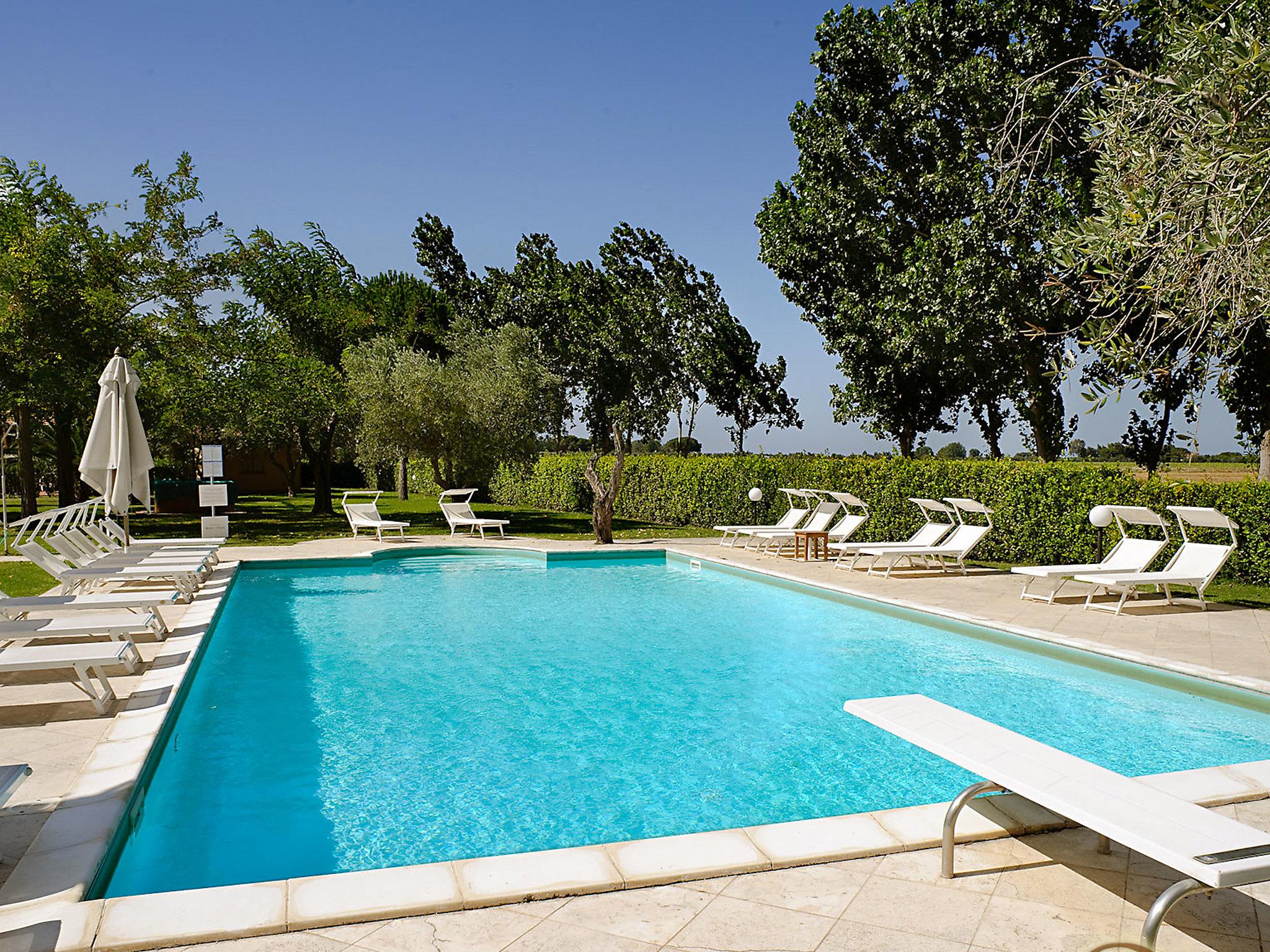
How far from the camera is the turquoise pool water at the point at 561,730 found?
477 centimetres

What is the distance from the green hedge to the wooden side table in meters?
1.82

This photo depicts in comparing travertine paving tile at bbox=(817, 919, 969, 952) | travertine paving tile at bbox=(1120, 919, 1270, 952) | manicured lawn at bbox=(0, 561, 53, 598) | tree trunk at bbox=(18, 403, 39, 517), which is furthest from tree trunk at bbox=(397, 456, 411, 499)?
travertine paving tile at bbox=(1120, 919, 1270, 952)

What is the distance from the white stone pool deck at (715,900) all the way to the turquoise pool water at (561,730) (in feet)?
2.54

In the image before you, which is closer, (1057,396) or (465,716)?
(465,716)

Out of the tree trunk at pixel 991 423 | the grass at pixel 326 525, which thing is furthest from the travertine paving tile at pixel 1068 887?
the tree trunk at pixel 991 423

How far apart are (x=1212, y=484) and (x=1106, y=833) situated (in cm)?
1045

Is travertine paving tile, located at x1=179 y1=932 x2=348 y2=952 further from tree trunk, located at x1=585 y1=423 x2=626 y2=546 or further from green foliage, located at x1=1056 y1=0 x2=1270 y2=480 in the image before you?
tree trunk, located at x1=585 y1=423 x2=626 y2=546

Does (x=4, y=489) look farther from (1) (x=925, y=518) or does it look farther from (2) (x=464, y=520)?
(1) (x=925, y=518)

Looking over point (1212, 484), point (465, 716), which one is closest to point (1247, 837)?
point (465, 716)

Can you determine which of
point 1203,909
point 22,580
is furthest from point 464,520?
point 1203,909

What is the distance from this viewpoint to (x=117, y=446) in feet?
35.9

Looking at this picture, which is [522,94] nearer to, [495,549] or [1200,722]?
[495,549]

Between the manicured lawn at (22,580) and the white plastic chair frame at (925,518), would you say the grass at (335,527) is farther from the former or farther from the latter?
the white plastic chair frame at (925,518)

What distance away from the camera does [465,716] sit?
22.1ft
